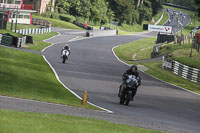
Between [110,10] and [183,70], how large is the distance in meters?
95.1

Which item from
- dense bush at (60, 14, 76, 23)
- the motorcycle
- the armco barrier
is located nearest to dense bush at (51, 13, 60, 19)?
dense bush at (60, 14, 76, 23)

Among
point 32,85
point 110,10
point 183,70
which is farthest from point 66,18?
point 32,85

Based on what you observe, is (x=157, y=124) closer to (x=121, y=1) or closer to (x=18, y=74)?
(x=18, y=74)

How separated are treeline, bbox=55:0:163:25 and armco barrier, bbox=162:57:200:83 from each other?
7363 centimetres

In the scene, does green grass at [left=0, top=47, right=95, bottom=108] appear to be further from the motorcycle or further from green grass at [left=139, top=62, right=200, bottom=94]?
green grass at [left=139, top=62, right=200, bottom=94]

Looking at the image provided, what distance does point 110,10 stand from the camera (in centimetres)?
13888

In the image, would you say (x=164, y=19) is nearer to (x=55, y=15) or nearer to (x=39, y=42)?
(x=55, y=15)

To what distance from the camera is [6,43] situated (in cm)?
5509

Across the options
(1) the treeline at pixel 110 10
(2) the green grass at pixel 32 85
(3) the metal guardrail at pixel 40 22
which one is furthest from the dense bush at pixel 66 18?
(2) the green grass at pixel 32 85

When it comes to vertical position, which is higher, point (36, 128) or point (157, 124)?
point (36, 128)

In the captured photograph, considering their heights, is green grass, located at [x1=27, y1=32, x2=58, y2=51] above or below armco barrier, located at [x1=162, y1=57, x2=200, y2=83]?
below

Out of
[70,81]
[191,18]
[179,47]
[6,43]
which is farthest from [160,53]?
[191,18]

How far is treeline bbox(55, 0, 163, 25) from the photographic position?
406 ft

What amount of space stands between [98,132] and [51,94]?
1170 cm
